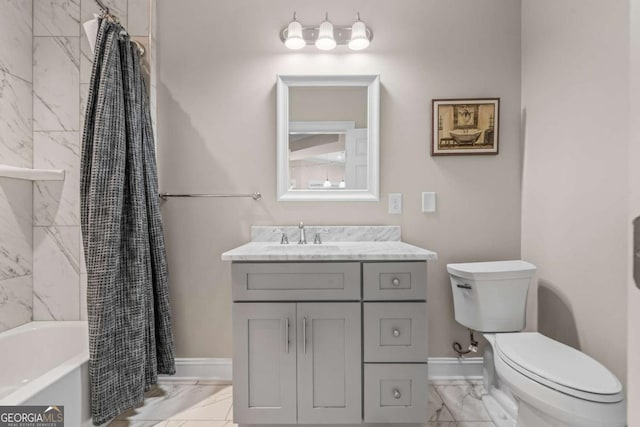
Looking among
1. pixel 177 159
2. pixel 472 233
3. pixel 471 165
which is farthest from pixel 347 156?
pixel 177 159

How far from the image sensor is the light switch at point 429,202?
202 centimetres

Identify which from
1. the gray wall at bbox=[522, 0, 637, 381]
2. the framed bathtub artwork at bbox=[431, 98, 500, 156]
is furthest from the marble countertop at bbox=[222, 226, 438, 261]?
the gray wall at bbox=[522, 0, 637, 381]

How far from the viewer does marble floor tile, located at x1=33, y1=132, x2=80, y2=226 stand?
1950 millimetres

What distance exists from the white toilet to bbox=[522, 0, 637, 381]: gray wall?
17 centimetres

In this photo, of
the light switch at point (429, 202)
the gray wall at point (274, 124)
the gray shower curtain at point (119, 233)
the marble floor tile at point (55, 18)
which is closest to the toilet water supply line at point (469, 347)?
the gray wall at point (274, 124)

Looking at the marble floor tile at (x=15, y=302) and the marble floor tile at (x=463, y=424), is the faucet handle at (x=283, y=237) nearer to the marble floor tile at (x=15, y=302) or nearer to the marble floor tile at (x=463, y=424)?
the marble floor tile at (x=463, y=424)

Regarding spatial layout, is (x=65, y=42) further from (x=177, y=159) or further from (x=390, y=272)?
(x=390, y=272)

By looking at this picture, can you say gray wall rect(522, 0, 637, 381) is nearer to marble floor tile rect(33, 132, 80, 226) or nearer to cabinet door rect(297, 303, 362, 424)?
cabinet door rect(297, 303, 362, 424)

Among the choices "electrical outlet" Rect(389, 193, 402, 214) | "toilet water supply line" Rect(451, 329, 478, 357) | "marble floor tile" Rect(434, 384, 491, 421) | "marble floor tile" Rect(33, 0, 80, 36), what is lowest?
"marble floor tile" Rect(434, 384, 491, 421)

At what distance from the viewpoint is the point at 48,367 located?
1.84 metres

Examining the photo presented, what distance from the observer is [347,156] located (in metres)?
2.03

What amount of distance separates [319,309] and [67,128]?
1.82 meters

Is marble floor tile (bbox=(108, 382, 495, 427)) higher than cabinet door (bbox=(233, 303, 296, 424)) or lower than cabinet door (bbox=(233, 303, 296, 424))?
lower

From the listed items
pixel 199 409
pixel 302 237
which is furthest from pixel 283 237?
pixel 199 409
